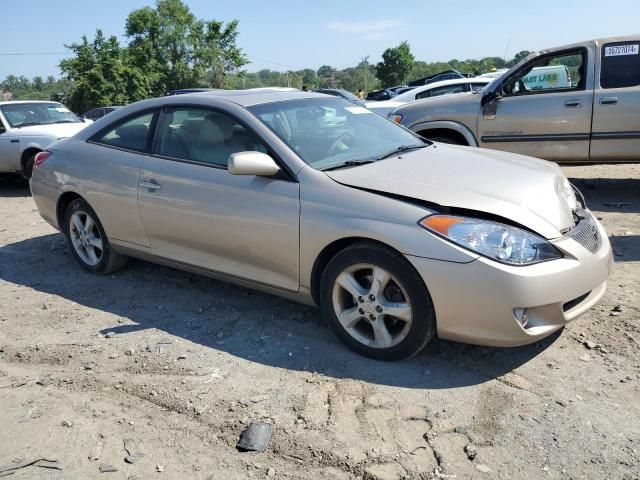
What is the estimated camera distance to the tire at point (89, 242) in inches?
199

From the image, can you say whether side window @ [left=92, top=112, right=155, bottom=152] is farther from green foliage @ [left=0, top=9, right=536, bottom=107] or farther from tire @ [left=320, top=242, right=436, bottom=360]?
green foliage @ [left=0, top=9, right=536, bottom=107]

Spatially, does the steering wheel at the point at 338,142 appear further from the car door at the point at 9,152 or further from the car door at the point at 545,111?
the car door at the point at 9,152

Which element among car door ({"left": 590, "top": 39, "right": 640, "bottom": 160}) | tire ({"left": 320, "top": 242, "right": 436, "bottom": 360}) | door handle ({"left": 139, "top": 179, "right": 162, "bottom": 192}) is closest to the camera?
tire ({"left": 320, "top": 242, "right": 436, "bottom": 360})

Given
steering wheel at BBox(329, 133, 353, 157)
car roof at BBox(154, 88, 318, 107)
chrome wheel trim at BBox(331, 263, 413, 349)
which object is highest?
car roof at BBox(154, 88, 318, 107)

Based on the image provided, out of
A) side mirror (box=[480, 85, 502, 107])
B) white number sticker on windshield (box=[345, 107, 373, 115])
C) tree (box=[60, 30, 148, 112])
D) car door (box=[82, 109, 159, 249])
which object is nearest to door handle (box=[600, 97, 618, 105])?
side mirror (box=[480, 85, 502, 107])

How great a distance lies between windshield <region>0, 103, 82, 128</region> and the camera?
1069 centimetres

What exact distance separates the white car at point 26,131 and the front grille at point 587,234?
8580mm

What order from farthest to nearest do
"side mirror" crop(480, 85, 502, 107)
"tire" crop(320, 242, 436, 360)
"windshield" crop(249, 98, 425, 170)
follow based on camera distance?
"side mirror" crop(480, 85, 502, 107) < "windshield" crop(249, 98, 425, 170) < "tire" crop(320, 242, 436, 360)

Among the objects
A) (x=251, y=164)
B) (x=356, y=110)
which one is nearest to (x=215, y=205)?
(x=251, y=164)

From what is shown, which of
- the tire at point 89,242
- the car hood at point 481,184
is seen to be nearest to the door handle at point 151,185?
the tire at point 89,242

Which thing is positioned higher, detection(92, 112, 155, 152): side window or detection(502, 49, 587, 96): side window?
detection(502, 49, 587, 96): side window

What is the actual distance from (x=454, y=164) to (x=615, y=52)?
169 inches

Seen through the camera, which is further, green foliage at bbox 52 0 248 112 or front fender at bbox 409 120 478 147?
green foliage at bbox 52 0 248 112

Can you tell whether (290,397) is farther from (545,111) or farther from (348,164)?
(545,111)
